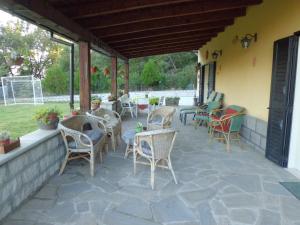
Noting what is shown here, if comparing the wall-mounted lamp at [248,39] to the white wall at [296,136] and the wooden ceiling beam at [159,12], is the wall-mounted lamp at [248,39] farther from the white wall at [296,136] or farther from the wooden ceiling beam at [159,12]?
the white wall at [296,136]

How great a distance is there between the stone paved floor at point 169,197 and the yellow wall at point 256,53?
138 centimetres

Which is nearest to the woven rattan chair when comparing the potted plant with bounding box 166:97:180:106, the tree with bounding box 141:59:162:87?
the potted plant with bounding box 166:97:180:106

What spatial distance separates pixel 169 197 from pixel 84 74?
9.95 ft

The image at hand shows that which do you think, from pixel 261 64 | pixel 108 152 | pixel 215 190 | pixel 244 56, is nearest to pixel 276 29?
pixel 261 64

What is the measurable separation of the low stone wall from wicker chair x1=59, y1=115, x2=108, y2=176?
17cm

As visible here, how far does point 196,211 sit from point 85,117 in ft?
7.76

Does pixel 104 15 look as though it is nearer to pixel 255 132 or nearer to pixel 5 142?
pixel 5 142

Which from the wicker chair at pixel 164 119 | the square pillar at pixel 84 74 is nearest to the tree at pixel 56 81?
the square pillar at pixel 84 74

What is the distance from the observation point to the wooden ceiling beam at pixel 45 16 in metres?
2.56

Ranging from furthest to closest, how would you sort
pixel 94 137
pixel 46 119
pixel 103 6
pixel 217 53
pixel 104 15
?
pixel 217 53, pixel 104 15, pixel 94 137, pixel 103 6, pixel 46 119

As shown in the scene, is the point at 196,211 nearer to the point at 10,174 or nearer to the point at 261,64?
the point at 10,174

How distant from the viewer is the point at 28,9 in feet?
8.74

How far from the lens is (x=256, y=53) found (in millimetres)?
4875

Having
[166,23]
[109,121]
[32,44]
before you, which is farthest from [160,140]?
[32,44]
